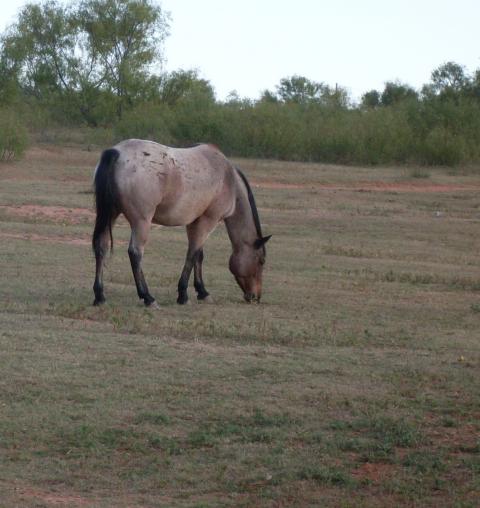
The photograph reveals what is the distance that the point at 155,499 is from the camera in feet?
16.4

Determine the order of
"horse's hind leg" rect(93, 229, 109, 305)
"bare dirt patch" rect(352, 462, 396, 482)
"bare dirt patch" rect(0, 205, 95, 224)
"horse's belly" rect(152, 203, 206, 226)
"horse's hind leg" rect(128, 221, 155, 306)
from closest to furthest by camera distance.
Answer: "bare dirt patch" rect(352, 462, 396, 482) → "horse's hind leg" rect(93, 229, 109, 305) → "horse's hind leg" rect(128, 221, 155, 306) → "horse's belly" rect(152, 203, 206, 226) → "bare dirt patch" rect(0, 205, 95, 224)

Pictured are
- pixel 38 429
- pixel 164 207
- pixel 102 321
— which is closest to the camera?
pixel 38 429

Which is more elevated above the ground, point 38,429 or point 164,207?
point 164,207

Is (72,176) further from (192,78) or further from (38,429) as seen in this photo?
(38,429)

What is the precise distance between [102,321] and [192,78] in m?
36.2

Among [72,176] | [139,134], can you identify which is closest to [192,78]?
[139,134]

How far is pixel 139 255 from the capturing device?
1046cm

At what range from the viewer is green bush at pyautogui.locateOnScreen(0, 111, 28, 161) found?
28938mm

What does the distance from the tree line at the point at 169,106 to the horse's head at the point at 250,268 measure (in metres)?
23.7

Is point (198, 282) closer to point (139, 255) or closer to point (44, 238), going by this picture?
point (139, 255)

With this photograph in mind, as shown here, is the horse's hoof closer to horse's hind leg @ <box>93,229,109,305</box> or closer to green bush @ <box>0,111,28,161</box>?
horse's hind leg @ <box>93,229,109,305</box>

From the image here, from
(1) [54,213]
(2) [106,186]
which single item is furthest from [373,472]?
(1) [54,213]

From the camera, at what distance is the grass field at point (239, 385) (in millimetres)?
5277

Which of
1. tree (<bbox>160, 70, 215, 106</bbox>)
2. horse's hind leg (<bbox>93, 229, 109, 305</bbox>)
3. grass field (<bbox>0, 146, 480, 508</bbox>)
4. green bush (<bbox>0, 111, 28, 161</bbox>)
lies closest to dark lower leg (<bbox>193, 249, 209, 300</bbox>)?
grass field (<bbox>0, 146, 480, 508</bbox>)
